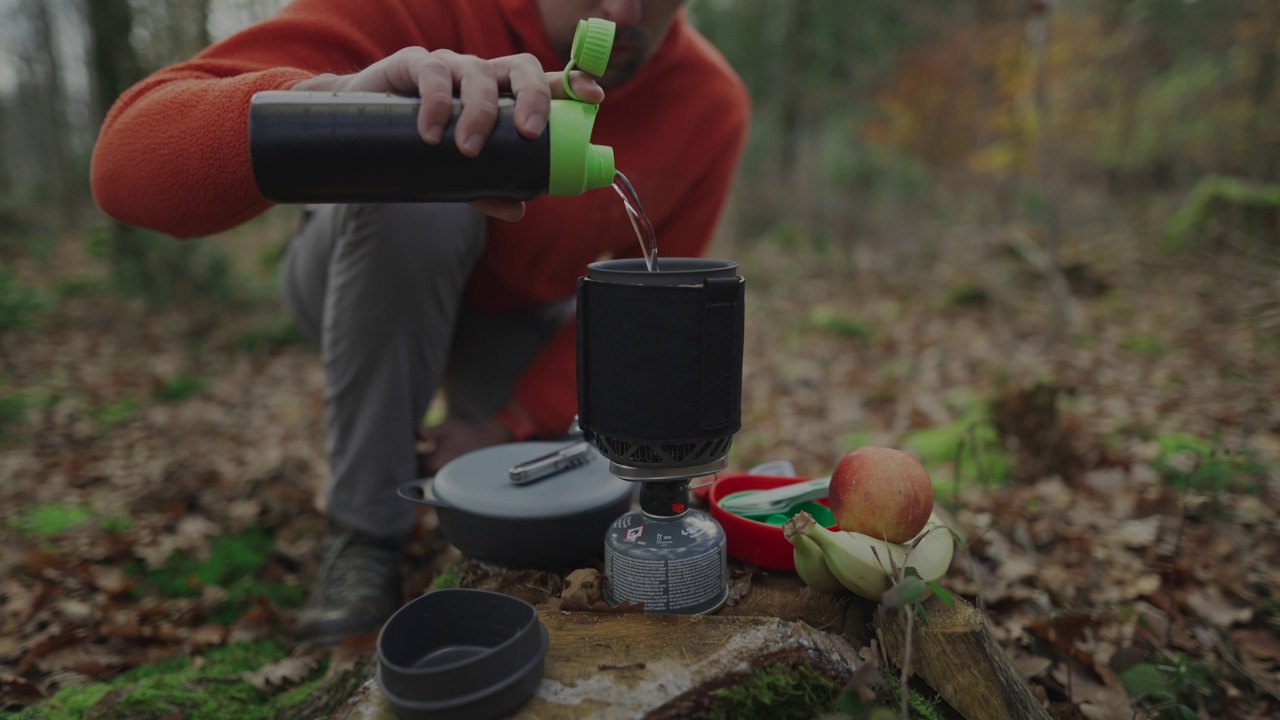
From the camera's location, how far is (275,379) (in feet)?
17.1

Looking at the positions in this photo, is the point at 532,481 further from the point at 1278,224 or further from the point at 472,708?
the point at 1278,224

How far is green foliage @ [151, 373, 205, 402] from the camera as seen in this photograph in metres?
4.61

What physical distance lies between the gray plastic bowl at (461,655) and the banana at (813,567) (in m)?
0.45

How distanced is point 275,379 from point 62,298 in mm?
3235

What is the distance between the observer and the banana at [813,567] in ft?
4.17

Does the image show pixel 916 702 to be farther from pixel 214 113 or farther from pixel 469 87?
pixel 214 113

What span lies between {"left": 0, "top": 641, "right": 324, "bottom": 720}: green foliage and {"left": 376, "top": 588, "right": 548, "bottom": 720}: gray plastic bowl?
0.61m

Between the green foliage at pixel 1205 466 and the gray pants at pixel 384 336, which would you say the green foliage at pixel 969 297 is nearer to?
the green foliage at pixel 1205 466

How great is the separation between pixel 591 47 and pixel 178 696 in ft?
4.86

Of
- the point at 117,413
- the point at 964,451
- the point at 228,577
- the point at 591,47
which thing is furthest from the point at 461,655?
the point at 117,413

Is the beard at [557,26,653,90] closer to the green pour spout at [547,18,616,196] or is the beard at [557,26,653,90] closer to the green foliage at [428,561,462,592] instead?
the green pour spout at [547,18,616,196]

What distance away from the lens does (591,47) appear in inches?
43.5

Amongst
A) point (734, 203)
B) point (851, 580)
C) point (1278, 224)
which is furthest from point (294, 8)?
point (734, 203)

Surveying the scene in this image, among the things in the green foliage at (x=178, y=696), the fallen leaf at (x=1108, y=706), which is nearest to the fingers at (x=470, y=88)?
the green foliage at (x=178, y=696)
